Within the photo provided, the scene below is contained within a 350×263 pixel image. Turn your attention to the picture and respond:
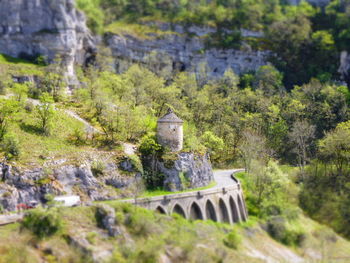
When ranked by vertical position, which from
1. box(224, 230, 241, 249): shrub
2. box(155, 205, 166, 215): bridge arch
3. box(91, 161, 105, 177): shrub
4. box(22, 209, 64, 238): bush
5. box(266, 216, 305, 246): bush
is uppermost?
box(91, 161, 105, 177): shrub

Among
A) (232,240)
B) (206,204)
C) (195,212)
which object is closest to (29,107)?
(195,212)

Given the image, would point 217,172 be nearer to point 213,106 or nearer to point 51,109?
point 213,106

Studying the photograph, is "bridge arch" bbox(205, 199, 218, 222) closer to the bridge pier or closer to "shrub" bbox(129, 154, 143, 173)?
the bridge pier

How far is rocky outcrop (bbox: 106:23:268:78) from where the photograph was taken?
4033 inches

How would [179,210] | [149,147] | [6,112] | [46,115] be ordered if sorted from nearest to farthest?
[179,210] < [6,112] < [149,147] < [46,115]

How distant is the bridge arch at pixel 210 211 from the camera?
5034 cm

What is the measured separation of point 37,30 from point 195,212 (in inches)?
2301

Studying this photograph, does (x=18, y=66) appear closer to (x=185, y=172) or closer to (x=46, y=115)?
(x=46, y=115)

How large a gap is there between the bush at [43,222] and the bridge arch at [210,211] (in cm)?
1702

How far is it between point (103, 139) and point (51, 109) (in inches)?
308

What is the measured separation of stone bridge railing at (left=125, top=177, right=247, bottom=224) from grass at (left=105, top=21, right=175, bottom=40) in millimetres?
59399

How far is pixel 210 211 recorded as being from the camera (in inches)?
2013

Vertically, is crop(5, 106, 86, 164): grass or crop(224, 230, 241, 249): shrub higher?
crop(5, 106, 86, 164): grass

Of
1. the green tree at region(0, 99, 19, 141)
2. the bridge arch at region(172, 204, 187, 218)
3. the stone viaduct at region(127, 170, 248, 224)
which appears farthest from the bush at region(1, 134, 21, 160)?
the bridge arch at region(172, 204, 187, 218)
